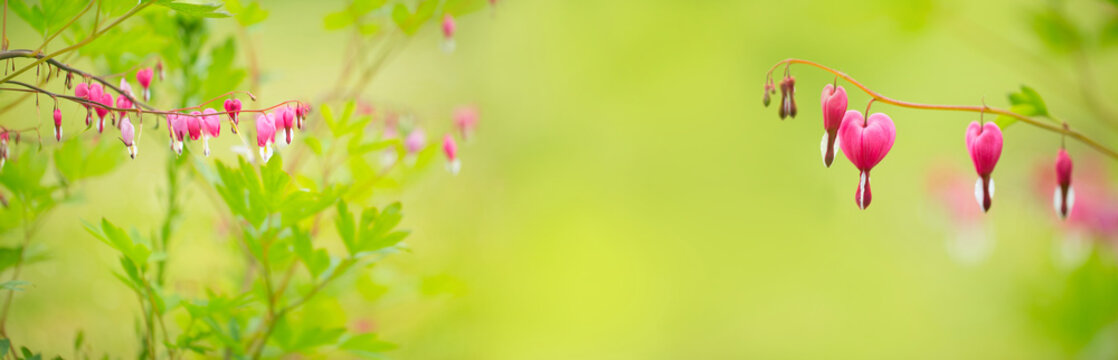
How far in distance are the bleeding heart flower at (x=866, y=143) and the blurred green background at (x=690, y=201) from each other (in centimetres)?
107

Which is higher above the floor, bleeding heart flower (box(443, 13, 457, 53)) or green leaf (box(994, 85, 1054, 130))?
bleeding heart flower (box(443, 13, 457, 53))

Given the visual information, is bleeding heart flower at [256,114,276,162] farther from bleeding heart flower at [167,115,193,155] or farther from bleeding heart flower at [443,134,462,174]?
bleeding heart flower at [443,134,462,174]

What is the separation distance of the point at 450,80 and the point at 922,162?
1.77 metres

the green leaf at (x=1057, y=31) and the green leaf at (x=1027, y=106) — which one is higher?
the green leaf at (x=1057, y=31)

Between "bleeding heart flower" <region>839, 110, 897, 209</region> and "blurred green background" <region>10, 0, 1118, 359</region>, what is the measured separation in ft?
3.51

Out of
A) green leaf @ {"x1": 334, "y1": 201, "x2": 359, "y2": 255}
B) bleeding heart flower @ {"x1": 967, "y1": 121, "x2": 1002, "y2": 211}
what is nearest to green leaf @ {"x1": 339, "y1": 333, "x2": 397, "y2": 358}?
green leaf @ {"x1": 334, "y1": 201, "x2": 359, "y2": 255}

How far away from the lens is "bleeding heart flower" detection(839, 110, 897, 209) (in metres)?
0.53

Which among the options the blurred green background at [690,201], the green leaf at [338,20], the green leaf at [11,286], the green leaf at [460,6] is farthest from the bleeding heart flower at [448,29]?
the blurred green background at [690,201]

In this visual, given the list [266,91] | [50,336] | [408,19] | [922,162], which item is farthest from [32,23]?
[922,162]

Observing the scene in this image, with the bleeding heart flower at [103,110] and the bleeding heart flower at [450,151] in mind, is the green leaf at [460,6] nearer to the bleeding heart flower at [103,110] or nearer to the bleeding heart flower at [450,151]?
the bleeding heart flower at [450,151]

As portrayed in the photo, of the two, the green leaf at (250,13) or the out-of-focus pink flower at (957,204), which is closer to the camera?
the green leaf at (250,13)

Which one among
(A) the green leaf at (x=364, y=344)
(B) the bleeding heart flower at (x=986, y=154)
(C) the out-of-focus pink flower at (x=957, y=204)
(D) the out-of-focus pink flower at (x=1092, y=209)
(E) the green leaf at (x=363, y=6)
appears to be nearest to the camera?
(B) the bleeding heart flower at (x=986, y=154)

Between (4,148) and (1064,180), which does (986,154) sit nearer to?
(1064,180)

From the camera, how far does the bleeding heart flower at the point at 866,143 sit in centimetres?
53
